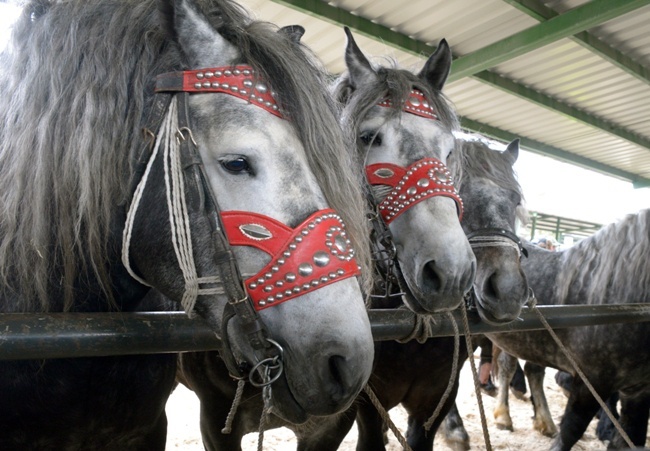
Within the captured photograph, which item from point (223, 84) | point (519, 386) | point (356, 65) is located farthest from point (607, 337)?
point (519, 386)

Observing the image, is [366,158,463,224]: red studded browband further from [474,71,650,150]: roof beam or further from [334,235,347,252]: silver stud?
[474,71,650,150]: roof beam

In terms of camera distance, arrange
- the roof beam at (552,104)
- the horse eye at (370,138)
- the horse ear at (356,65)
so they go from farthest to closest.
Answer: the roof beam at (552,104), the horse ear at (356,65), the horse eye at (370,138)

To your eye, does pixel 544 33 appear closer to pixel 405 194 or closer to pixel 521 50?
pixel 521 50

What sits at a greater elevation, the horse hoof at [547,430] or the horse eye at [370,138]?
the horse eye at [370,138]

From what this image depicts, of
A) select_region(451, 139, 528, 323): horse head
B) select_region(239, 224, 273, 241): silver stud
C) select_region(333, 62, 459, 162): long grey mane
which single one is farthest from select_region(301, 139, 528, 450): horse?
select_region(239, 224, 273, 241): silver stud

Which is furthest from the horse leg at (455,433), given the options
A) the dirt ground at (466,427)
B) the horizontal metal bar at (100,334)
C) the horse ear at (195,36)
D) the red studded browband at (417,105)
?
the horse ear at (195,36)

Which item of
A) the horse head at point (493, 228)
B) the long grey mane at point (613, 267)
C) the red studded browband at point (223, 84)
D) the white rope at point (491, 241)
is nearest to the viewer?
the red studded browband at point (223, 84)

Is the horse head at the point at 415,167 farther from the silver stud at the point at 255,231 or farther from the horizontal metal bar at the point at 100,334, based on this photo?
the silver stud at the point at 255,231

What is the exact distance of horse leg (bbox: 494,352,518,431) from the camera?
5.27m

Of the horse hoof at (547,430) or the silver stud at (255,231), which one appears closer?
the silver stud at (255,231)

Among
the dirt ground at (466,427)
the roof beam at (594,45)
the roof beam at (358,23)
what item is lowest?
the dirt ground at (466,427)

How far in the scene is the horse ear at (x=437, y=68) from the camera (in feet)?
8.52

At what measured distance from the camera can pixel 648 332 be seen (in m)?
3.33

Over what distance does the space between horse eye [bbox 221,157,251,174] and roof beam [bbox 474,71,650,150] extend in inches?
257
